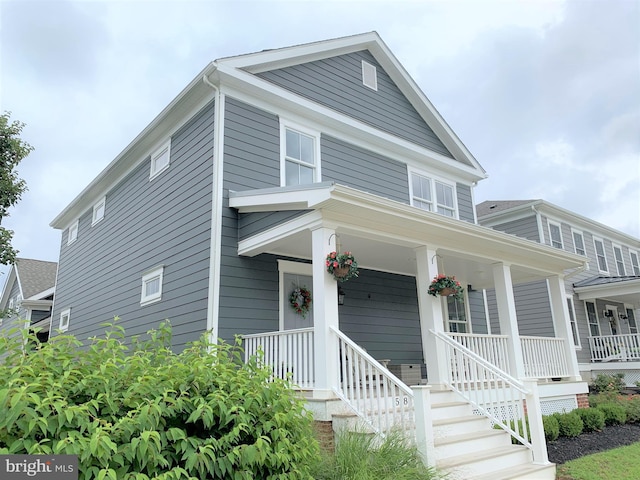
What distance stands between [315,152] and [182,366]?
7.07 metres

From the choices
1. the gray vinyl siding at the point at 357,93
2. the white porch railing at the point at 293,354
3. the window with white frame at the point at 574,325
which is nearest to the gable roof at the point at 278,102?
the gray vinyl siding at the point at 357,93

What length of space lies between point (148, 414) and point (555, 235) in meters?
19.3

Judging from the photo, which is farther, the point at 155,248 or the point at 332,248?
the point at 155,248

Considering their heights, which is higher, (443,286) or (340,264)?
(340,264)

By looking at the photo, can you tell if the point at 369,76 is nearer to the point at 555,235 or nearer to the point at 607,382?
the point at 555,235

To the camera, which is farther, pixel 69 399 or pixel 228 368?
pixel 228 368

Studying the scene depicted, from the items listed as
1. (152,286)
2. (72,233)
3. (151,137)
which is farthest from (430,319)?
(72,233)

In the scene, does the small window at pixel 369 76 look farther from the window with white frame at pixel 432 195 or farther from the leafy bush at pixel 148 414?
A: the leafy bush at pixel 148 414

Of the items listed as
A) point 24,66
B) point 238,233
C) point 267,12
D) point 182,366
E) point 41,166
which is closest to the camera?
point 182,366

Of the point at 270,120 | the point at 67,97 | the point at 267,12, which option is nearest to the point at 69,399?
the point at 270,120

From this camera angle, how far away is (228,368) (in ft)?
13.0

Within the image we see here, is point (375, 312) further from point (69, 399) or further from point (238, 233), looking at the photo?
point (69, 399)

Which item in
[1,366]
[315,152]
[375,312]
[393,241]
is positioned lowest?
[1,366]

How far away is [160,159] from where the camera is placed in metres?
10.7
